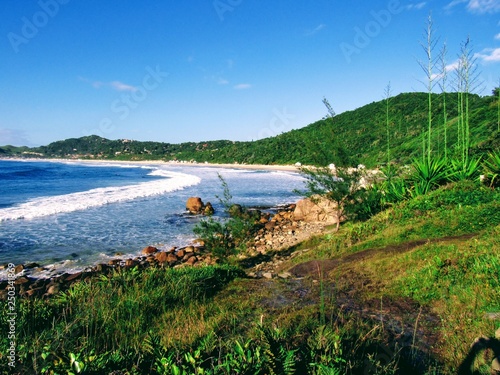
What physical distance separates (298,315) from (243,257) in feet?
26.1

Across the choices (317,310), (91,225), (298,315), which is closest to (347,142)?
(91,225)

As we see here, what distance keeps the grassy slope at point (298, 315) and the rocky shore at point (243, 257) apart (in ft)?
6.69

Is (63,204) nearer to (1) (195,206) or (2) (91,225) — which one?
(2) (91,225)

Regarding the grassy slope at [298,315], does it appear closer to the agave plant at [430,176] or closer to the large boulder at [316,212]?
the agave plant at [430,176]

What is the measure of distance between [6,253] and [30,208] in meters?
10.9

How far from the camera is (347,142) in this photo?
58562mm

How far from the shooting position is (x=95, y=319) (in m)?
4.14

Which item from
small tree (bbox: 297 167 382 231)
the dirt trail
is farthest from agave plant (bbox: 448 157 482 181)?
the dirt trail

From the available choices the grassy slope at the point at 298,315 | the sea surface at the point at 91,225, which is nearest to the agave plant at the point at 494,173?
the grassy slope at the point at 298,315

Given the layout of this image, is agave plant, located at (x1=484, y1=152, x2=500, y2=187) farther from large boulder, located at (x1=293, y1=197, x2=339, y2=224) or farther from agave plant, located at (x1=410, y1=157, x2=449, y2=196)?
large boulder, located at (x1=293, y1=197, x2=339, y2=224)

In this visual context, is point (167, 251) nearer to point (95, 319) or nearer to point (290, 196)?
point (95, 319)

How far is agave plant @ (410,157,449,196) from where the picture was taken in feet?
40.0

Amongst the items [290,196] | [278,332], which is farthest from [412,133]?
[278,332]

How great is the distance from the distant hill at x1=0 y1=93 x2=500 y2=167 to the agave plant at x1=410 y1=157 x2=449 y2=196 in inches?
77.9
